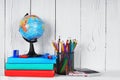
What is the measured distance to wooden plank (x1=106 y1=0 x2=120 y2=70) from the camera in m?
1.35

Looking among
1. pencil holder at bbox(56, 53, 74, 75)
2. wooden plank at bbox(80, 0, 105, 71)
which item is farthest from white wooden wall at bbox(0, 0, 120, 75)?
pencil holder at bbox(56, 53, 74, 75)

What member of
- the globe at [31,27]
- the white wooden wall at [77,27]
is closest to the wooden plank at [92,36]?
the white wooden wall at [77,27]

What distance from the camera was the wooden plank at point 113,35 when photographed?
1346 millimetres

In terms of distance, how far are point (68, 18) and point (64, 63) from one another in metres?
0.31

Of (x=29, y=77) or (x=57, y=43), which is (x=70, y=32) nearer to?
(x=57, y=43)

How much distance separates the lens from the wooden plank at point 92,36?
1346 mm

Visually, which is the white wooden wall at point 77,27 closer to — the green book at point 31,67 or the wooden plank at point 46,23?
the wooden plank at point 46,23

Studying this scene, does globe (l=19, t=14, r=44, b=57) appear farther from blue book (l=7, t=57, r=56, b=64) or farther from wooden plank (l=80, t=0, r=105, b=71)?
wooden plank (l=80, t=0, r=105, b=71)

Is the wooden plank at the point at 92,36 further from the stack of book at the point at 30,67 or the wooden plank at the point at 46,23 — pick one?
the stack of book at the point at 30,67

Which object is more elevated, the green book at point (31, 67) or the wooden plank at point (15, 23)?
the wooden plank at point (15, 23)

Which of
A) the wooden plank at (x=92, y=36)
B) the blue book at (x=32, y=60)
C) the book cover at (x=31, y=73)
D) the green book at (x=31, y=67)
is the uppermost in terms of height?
the wooden plank at (x=92, y=36)

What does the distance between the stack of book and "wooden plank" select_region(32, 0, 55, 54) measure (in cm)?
24

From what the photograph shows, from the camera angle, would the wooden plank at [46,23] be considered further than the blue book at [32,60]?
Yes

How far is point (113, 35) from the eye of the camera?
135 cm
